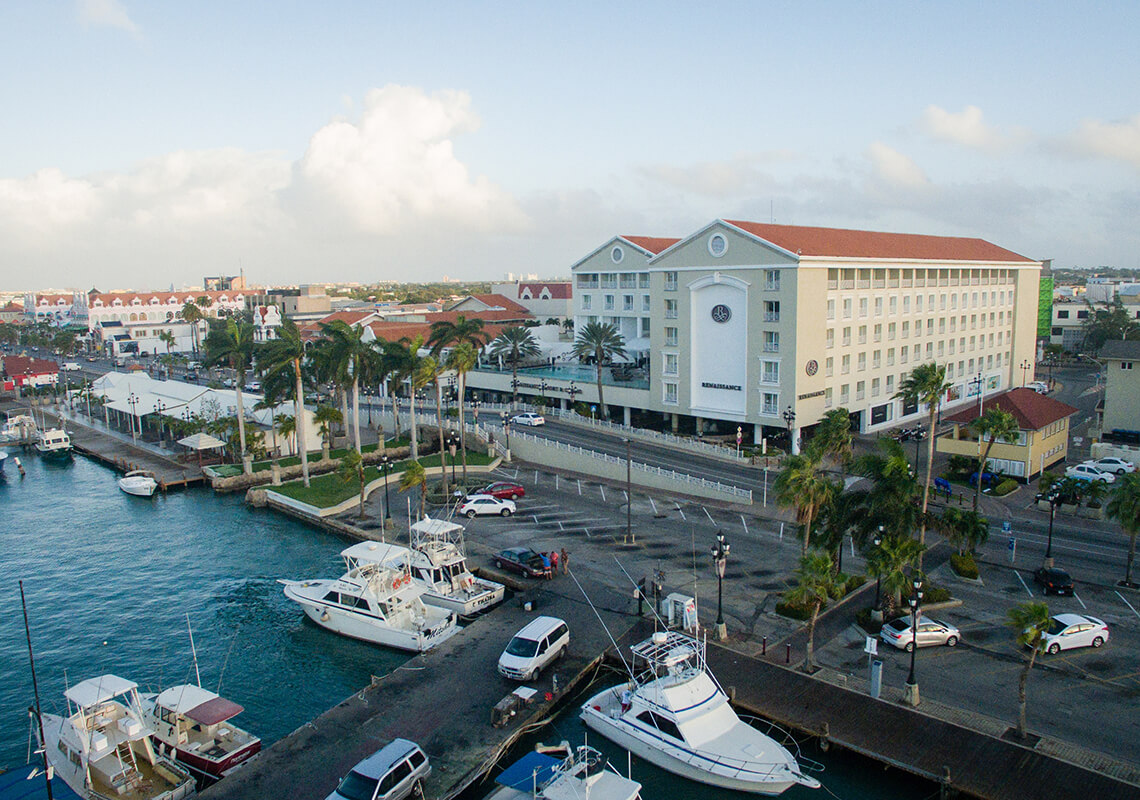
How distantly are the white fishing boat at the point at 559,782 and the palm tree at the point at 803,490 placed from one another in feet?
47.2

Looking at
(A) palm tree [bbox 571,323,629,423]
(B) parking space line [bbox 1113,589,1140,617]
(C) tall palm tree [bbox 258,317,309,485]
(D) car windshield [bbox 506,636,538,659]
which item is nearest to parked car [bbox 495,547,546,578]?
(D) car windshield [bbox 506,636,538,659]

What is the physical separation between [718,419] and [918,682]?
42038mm

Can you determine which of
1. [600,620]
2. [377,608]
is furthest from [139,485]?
[600,620]

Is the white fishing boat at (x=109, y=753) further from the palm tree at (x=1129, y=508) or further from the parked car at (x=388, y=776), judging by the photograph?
the palm tree at (x=1129, y=508)

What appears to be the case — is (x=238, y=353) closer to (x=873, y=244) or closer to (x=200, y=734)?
(x=200, y=734)

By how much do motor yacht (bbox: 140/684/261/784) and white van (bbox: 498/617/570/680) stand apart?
8435 millimetres

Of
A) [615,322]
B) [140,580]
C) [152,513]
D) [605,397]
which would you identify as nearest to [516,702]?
[140,580]

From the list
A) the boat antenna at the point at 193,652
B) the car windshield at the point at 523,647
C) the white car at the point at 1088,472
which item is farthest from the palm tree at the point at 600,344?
the car windshield at the point at 523,647

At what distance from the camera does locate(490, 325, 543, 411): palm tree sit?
84688 millimetres

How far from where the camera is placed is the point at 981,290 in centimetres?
8712

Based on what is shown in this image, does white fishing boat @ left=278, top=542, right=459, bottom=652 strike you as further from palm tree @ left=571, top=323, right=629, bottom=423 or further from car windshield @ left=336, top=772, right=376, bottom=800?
palm tree @ left=571, top=323, right=629, bottom=423

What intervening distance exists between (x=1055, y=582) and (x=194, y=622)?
1534 inches

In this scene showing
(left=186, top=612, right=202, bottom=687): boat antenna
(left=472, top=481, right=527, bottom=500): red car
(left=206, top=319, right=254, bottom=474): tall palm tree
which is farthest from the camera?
(left=206, top=319, right=254, bottom=474): tall palm tree

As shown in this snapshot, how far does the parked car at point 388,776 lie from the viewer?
66.6ft
